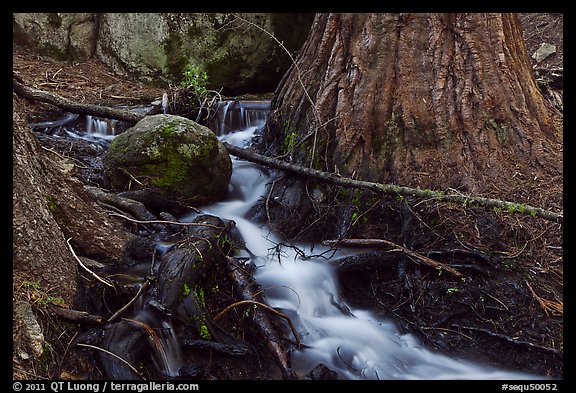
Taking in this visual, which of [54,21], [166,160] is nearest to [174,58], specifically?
[54,21]

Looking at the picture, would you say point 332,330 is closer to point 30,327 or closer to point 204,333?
point 204,333

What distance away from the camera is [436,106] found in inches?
169

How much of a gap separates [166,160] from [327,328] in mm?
2292

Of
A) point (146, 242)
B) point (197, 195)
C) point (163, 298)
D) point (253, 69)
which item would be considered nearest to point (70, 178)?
point (146, 242)

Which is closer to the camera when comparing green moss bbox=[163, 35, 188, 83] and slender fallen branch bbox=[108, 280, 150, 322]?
slender fallen branch bbox=[108, 280, 150, 322]

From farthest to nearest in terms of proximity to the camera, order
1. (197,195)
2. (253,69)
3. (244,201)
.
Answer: (253,69) → (244,201) → (197,195)

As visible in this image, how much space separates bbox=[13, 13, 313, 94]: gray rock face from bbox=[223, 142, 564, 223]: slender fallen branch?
16.3ft

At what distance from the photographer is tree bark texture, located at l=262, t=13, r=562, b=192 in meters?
4.18

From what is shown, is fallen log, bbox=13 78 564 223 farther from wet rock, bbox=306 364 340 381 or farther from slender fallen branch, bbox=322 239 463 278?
wet rock, bbox=306 364 340 381

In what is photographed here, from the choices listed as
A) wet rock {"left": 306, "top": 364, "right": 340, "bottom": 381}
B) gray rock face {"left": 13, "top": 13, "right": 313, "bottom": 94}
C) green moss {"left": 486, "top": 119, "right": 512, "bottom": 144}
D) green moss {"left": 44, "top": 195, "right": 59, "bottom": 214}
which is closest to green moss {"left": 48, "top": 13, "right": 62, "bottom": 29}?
gray rock face {"left": 13, "top": 13, "right": 313, "bottom": 94}

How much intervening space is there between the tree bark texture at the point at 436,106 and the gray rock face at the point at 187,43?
5115 mm
